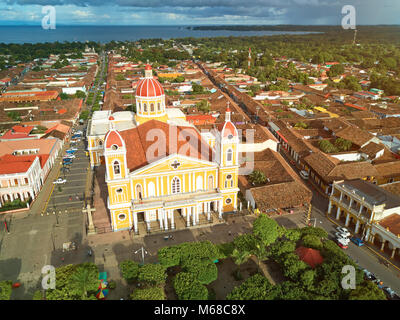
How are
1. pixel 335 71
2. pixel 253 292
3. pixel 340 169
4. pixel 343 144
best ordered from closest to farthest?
pixel 253 292 < pixel 340 169 < pixel 343 144 < pixel 335 71

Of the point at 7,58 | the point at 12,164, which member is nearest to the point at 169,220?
the point at 12,164

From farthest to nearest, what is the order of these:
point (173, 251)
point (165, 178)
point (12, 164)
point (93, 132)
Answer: point (93, 132), point (12, 164), point (165, 178), point (173, 251)

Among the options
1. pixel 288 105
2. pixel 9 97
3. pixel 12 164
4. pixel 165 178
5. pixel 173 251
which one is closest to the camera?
pixel 173 251

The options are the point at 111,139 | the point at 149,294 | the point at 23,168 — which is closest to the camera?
the point at 149,294

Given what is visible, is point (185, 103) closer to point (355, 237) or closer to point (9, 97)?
point (9, 97)

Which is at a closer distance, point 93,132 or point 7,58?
point 93,132

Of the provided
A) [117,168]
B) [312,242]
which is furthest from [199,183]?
[312,242]

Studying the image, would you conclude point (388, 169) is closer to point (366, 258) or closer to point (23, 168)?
point (366, 258)

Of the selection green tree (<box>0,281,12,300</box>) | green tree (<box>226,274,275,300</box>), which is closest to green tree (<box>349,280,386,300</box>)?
green tree (<box>226,274,275,300</box>)
